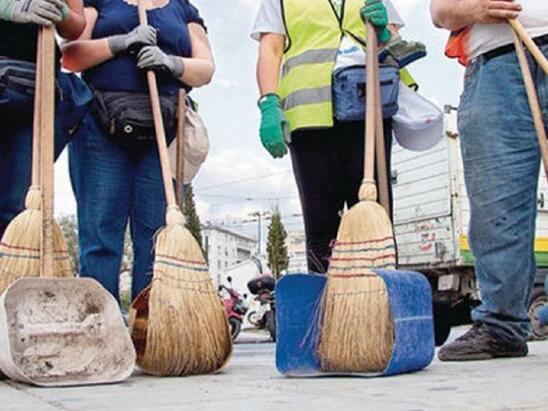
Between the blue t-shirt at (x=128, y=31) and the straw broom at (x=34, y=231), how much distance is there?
31cm

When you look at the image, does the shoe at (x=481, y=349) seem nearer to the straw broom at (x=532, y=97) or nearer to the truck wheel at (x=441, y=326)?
the straw broom at (x=532, y=97)

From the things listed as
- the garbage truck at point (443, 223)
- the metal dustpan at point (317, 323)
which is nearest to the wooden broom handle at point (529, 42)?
the metal dustpan at point (317, 323)

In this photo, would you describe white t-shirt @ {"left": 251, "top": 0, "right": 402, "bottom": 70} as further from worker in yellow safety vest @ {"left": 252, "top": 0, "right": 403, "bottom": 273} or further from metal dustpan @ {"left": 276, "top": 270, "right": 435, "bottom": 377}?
metal dustpan @ {"left": 276, "top": 270, "right": 435, "bottom": 377}

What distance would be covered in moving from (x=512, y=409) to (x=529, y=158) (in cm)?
144

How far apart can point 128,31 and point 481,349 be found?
1649mm

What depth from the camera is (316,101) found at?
2.74 meters

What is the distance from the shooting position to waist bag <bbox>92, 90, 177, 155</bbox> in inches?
108

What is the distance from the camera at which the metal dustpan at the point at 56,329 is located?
211 centimetres

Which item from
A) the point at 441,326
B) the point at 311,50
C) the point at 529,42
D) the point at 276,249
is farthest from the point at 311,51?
the point at 276,249

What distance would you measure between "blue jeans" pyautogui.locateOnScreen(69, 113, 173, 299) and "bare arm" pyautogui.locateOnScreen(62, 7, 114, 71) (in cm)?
18

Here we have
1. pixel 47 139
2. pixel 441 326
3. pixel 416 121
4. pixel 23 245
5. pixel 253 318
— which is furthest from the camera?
pixel 253 318

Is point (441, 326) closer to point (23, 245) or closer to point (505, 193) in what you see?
point (505, 193)

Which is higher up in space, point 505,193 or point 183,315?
point 505,193

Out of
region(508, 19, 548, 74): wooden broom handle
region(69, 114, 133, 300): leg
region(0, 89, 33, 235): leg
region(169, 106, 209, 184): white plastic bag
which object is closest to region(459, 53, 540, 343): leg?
region(508, 19, 548, 74): wooden broom handle
